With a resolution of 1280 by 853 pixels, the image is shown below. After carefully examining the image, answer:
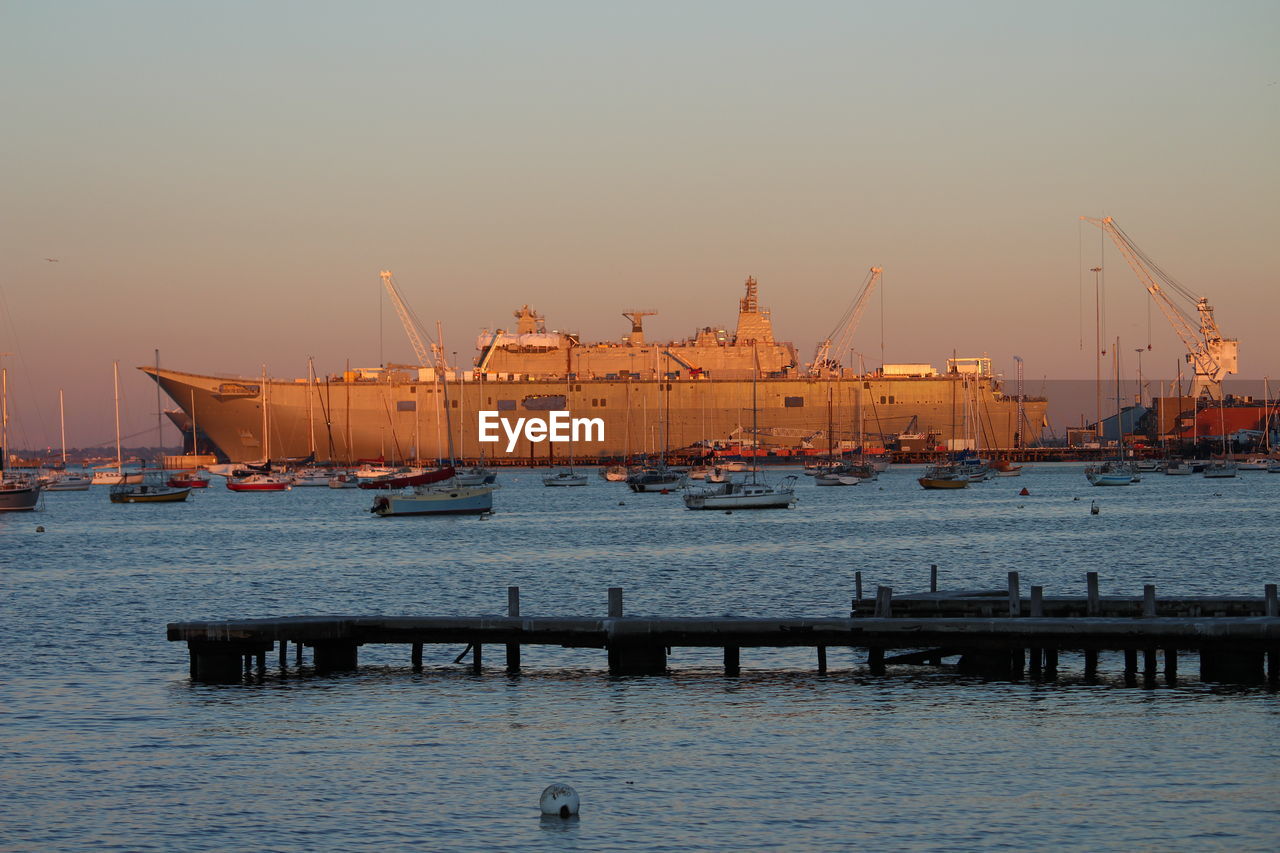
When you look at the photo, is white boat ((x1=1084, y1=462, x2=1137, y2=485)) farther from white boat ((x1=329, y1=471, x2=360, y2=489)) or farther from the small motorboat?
the small motorboat

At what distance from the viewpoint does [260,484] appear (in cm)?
11056

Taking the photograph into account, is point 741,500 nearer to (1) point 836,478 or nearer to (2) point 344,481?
(1) point 836,478

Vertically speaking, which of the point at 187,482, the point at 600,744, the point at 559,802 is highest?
the point at 187,482

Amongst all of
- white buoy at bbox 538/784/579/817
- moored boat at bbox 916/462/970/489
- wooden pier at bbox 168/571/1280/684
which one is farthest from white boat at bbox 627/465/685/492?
white buoy at bbox 538/784/579/817

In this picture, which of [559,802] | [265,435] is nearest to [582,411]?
[265,435]

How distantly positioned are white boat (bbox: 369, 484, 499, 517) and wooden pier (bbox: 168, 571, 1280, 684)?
46374mm

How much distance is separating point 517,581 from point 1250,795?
2627 centimetres

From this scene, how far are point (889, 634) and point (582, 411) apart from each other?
400 feet

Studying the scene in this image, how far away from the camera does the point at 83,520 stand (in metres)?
79.0

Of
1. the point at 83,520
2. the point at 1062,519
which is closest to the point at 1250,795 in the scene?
the point at 1062,519

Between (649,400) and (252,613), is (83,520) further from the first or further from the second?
(649,400)

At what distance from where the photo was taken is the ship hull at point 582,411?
13738 centimetres

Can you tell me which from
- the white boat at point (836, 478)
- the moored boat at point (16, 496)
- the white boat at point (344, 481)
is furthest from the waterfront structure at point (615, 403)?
the moored boat at point (16, 496)

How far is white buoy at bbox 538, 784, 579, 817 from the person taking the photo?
15.8 meters
